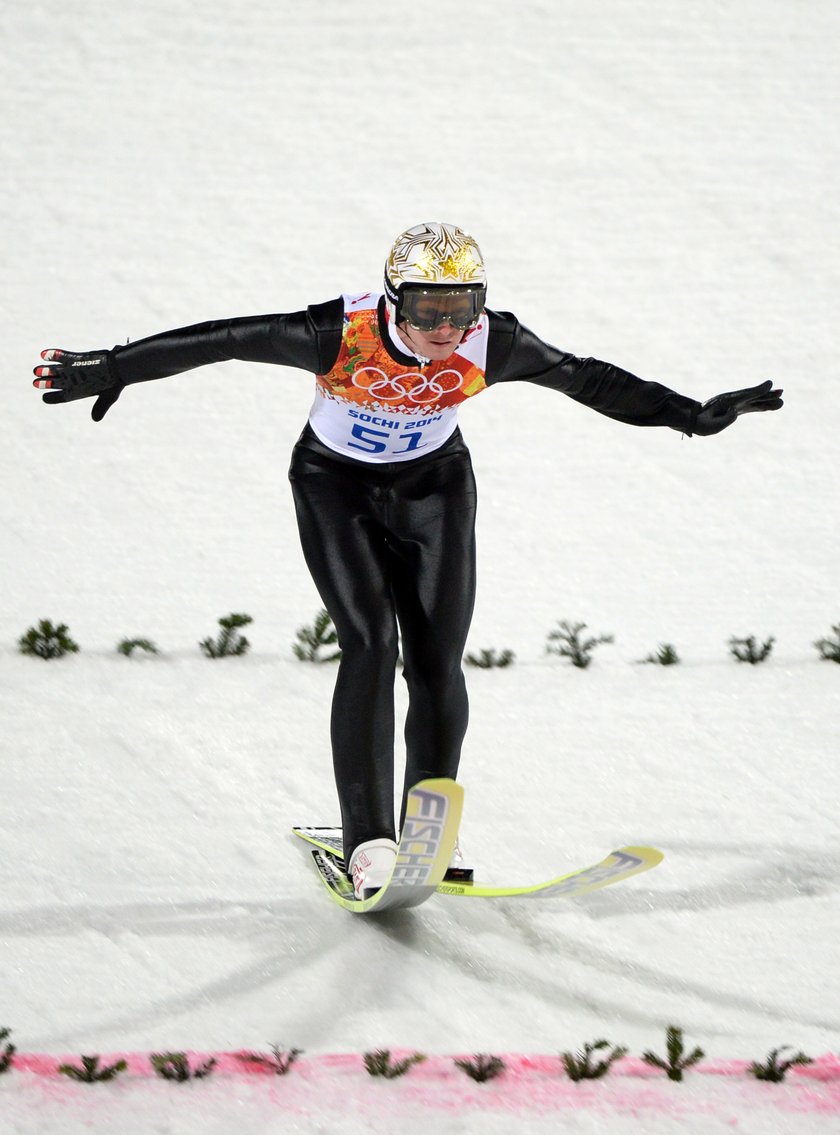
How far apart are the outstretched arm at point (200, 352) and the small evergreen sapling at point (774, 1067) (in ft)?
7.47

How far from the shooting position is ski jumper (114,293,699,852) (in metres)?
4.04

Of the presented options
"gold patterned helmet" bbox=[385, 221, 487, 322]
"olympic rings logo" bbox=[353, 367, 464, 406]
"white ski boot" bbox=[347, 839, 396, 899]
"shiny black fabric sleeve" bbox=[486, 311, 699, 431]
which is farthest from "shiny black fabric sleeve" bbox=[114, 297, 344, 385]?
"white ski boot" bbox=[347, 839, 396, 899]

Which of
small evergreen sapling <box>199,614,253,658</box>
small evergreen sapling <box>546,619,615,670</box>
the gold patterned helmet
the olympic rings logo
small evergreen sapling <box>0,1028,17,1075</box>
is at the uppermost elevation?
the gold patterned helmet

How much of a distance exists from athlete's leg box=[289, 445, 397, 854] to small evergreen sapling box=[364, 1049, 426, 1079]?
945 millimetres

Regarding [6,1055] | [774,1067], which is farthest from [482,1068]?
[6,1055]

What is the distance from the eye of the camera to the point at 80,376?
424 centimetres

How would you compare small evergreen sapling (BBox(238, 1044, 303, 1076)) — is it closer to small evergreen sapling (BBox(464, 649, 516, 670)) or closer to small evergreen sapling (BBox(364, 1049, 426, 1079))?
small evergreen sapling (BBox(364, 1049, 426, 1079))

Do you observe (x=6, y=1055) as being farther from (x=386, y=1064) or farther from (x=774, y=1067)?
(x=774, y=1067)

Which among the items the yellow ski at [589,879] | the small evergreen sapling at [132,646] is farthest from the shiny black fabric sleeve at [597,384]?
the small evergreen sapling at [132,646]

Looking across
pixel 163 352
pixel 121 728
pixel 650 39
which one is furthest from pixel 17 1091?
pixel 650 39

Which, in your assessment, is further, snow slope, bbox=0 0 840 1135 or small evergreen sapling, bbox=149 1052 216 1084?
snow slope, bbox=0 0 840 1135

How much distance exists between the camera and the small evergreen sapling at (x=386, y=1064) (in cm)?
314

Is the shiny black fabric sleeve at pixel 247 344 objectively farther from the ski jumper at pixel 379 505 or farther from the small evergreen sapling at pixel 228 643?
the small evergreen sapling at pixel 228 643

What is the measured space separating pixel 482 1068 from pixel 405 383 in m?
1.96
